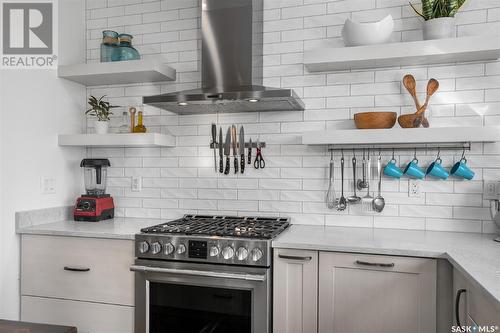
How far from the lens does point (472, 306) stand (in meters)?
1.53

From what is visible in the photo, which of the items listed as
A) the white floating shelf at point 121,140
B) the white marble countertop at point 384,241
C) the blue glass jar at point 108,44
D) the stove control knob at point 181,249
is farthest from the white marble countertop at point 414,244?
the blue glass jar at point 108,44

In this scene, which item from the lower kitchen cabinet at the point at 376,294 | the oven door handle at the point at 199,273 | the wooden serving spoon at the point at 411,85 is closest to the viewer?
the lower kitchen cabinet at the point at 376,294

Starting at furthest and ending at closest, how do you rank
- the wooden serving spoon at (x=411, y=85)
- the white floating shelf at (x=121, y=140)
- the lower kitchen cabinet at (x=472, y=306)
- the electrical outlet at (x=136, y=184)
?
the electrical outlet at (x=136, y=184)
the white floating shelf at (x=121, y=140)
the wooden serving spoon at (x=411, y=85)
the lower kitchen cabinet at (x=472, y=306)

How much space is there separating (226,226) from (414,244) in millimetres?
1060

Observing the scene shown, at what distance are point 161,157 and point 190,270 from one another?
1103 millimetres

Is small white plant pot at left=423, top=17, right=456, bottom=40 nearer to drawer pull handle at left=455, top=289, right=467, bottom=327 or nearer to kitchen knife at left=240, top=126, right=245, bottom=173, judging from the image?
kitchen knife at left=240, top=126, right=245, bottom=173

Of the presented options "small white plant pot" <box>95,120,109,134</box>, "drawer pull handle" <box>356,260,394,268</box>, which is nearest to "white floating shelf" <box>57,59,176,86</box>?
"small white plant pot" <box>95,120,109,134</box>

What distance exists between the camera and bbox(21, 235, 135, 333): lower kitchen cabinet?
2.28m

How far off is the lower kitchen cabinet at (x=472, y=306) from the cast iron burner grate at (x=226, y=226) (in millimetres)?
885

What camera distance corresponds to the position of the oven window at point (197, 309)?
2057mm

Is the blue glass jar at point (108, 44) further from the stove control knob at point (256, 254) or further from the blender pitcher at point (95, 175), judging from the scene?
the stove control knob at point (256, 254)

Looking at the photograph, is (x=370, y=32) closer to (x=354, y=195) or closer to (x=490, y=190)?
(x=354, y=195)

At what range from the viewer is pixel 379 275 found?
1897 mm

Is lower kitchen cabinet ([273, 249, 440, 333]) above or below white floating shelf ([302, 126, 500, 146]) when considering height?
below
